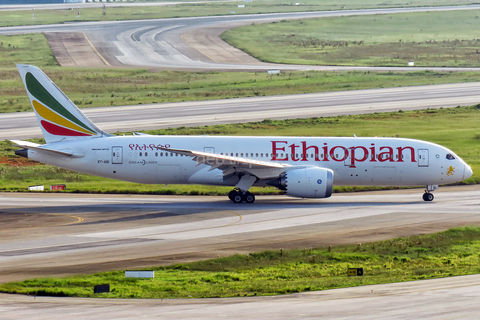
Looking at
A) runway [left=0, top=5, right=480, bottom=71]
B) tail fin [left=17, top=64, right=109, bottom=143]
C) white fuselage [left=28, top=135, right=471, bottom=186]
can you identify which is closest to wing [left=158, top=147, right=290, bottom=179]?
white fuselage [left=28, top=135, right=471, bottom=186]

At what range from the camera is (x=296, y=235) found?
37.4 m

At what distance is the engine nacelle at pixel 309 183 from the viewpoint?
45656mm

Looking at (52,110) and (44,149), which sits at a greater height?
(52,110)

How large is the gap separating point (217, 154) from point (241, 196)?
10.8ft

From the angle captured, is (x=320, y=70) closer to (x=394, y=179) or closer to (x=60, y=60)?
(x=60, y=60)

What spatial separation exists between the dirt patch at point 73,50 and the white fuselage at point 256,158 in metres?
70.2

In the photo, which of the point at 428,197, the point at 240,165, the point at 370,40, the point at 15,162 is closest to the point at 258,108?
the point at 15,162

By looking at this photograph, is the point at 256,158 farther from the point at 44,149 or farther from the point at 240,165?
the point at 44,149

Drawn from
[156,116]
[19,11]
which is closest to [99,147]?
[156,116]

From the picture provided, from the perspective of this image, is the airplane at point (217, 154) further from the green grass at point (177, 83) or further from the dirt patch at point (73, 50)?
the dirt patch at point (73, 50)

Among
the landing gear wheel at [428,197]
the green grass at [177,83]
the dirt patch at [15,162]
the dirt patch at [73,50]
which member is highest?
the dirt patch at [73,50]

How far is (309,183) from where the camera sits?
4562 cm

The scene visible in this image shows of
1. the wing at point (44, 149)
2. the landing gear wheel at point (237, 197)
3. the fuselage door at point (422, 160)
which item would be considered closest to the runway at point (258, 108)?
the wing at point (44, 149)

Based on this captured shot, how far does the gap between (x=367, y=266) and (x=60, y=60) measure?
9693cm
